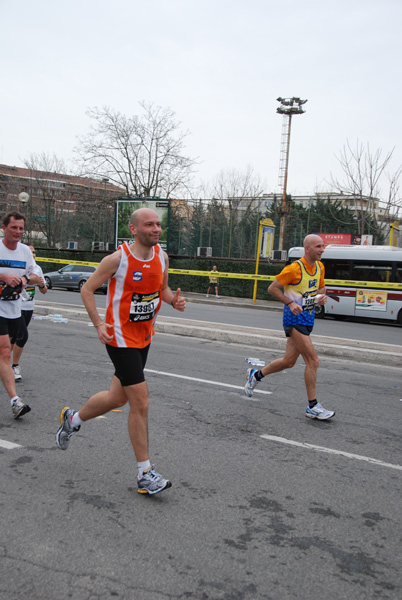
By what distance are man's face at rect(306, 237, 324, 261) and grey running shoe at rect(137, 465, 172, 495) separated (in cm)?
306

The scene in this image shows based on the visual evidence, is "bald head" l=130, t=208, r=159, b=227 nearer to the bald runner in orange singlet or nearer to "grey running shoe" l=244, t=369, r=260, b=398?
the bald runner in orange singlet

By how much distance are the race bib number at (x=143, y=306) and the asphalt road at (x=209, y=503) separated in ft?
3.91

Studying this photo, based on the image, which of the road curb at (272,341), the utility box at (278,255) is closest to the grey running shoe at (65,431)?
the road curb at (272,341)

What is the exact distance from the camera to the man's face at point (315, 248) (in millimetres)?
5648

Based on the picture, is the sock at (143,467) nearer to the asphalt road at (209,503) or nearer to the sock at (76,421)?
the asphalt road at (209,503)

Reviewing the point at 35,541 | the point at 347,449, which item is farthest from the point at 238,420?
the point at 35,541

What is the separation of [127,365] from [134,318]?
1.10 ft

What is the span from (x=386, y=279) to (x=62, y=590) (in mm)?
18796

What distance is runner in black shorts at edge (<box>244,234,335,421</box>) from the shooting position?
18.6 ft

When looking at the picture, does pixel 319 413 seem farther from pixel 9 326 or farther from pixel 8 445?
pixel 9 326

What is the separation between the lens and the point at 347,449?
4.79 metres

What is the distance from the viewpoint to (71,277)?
90.4 feet

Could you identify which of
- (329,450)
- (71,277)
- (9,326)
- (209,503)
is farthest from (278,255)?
(209,503)

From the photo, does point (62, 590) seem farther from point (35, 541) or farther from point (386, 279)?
point (386, 279)
